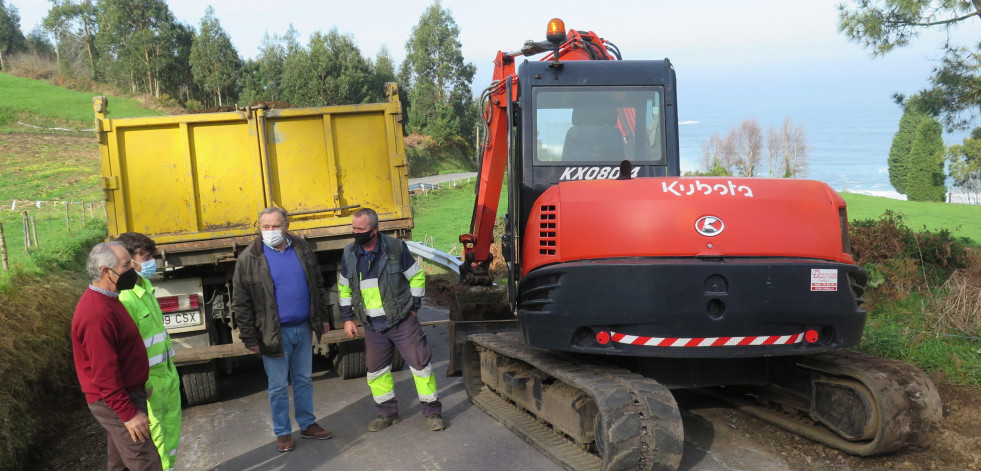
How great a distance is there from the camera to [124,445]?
4.21 meters

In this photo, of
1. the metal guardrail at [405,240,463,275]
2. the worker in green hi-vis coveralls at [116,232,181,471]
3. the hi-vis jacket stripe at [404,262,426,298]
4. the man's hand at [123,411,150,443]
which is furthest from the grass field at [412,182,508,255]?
the man's hand at [123,411,150,443]

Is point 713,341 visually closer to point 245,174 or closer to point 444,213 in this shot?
point 245,174

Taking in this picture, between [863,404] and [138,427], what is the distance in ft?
14.7

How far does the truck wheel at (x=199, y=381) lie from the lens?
7395 mm

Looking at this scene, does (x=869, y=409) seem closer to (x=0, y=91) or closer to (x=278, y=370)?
(x=278, y=370)

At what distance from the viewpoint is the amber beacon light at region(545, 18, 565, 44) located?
6.41 meters

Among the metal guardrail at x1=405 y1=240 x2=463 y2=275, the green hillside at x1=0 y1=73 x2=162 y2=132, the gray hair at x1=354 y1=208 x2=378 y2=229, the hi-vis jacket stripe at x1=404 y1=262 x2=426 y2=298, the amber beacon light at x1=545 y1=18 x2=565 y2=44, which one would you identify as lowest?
the metal guardrail at x1=405 y1=240 x2=463 y2=275

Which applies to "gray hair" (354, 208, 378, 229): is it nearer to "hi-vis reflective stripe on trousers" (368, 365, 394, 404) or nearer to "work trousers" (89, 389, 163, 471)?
"hi-vis reflective stripe on trousers" (368, 365, 394, 404)

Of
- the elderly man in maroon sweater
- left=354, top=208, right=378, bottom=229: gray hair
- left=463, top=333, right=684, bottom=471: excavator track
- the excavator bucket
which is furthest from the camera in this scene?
the excavator bucket

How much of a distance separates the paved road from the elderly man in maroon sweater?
1589mm

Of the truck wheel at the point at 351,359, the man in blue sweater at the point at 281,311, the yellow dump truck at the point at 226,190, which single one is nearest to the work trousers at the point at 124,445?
the man in blue sweater at the point at 281,311

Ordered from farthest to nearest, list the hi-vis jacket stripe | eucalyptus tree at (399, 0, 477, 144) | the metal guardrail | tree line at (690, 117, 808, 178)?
tree line at (690, 117, 808, 178) → eucalyptus tree at (399, 0, 477, 144) → the metal guardrail → the hi-vis jacket stripe

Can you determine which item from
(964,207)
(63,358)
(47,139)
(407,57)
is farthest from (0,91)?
(964,207)

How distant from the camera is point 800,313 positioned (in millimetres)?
4922
